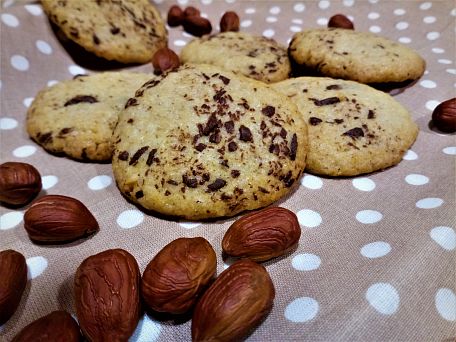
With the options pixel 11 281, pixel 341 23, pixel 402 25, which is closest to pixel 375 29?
pixel 402 25

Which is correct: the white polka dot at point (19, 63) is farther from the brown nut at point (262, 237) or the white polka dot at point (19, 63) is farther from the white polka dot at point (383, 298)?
the white polka dot at point (383, 298)

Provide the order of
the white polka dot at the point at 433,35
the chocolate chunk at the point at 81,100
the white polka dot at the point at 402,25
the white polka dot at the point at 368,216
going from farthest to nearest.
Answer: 1. the white polka dot at the point at 402,25
2. the white polka dot at the point at 433,35
3. the chocolate chunk at the point at 81,100
4. the white polka dot at the point at 368,216

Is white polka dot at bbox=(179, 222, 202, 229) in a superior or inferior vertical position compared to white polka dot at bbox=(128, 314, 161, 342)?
superior

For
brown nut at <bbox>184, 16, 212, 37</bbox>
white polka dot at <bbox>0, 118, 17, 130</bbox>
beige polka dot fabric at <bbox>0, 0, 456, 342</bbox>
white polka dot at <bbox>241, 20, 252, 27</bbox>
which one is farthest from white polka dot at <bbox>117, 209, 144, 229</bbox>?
white polka dot at <bbox>241, 20, 252, 27</bbox>

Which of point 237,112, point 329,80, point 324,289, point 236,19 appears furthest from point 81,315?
point 236,19

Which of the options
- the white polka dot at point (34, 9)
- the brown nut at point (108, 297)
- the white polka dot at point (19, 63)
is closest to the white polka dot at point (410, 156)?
the brown nut at point (108, 297)

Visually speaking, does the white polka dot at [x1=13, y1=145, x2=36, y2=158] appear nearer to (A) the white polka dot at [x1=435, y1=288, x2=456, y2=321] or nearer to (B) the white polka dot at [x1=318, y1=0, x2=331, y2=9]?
(A) the white polka dot at [x1=435, y1=288, x2=456, y2=321]
